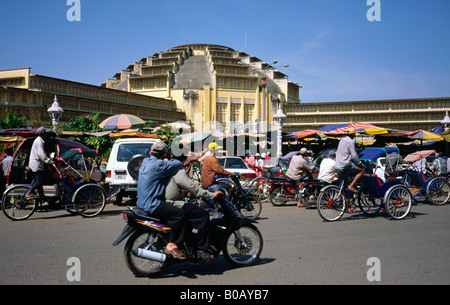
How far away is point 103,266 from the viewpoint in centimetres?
523

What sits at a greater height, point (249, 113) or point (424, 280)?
point (249, 113)

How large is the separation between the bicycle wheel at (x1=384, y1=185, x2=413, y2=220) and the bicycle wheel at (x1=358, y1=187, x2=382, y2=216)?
264 mm

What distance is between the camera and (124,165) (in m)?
11.5

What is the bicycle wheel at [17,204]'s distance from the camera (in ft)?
29.3

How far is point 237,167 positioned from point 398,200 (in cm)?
697

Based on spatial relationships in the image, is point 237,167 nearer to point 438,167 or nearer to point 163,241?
point 438,167

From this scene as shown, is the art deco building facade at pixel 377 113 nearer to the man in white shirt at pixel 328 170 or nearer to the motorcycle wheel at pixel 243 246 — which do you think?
the man in white shirt at pixel 328 170

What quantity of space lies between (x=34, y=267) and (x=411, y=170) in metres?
9.78

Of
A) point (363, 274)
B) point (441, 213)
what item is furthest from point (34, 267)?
point (441, 213)

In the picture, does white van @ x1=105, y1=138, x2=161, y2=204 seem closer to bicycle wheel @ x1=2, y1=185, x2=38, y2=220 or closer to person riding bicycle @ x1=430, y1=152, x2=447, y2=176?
bicycle wheel @ x1=2, y1=185, x2=38, y2=220

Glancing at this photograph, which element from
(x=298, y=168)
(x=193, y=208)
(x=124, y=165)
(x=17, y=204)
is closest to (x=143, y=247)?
(x=193, y=208)

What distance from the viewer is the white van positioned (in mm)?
10859

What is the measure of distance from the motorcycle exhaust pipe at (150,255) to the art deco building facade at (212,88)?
54.2 meters

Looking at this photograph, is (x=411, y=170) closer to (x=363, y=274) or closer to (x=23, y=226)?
(x=363, y=274)
